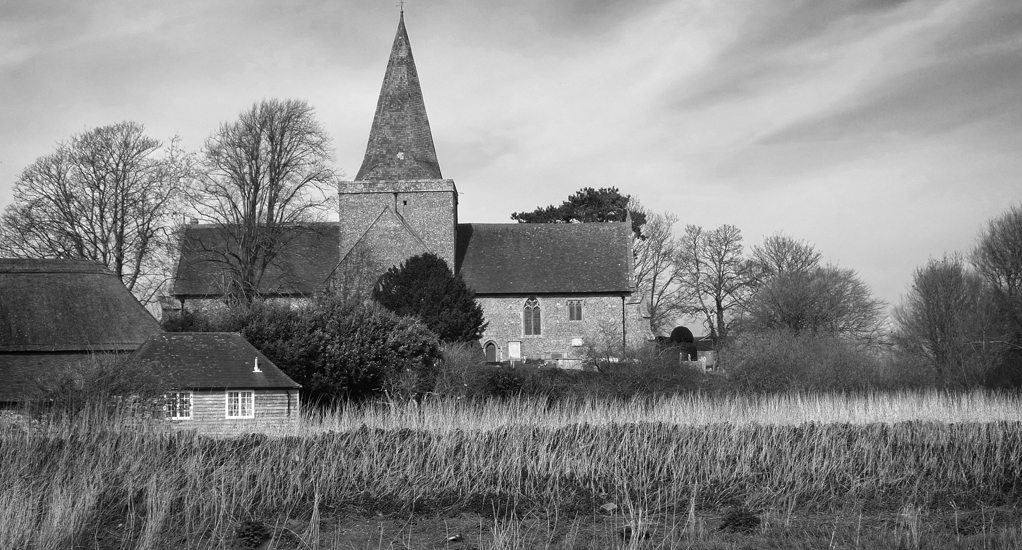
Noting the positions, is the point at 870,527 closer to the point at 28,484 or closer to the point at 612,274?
the point at 28,484

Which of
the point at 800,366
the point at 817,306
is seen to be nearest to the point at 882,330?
the point at 817,306

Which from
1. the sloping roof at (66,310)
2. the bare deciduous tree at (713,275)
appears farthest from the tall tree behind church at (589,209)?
the sloping roof at (66,310)

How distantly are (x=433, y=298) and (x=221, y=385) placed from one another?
15.0m

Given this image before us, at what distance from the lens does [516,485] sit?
1216 centimetres

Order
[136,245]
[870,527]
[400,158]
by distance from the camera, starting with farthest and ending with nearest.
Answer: [400,158], [136,245], [870,527]

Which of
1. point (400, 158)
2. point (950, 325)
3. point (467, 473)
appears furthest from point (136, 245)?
point (950, 325)

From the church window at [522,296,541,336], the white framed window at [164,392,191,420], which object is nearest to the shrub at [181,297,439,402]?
the white framed window at [164,392,191,420]

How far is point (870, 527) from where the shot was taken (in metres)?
10.1

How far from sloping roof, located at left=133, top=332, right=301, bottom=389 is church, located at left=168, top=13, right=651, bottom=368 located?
58.5 feet

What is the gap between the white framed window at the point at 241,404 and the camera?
21047 millimetres

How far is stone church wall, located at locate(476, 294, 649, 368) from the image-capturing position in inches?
1658

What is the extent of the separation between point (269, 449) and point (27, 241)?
83.0ft

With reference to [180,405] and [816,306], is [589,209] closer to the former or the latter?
[816,306]

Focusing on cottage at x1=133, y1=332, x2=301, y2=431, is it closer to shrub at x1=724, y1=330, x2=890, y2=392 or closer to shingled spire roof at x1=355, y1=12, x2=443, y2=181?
shrub at x1=724, y1=330, x2=890, y2=392
